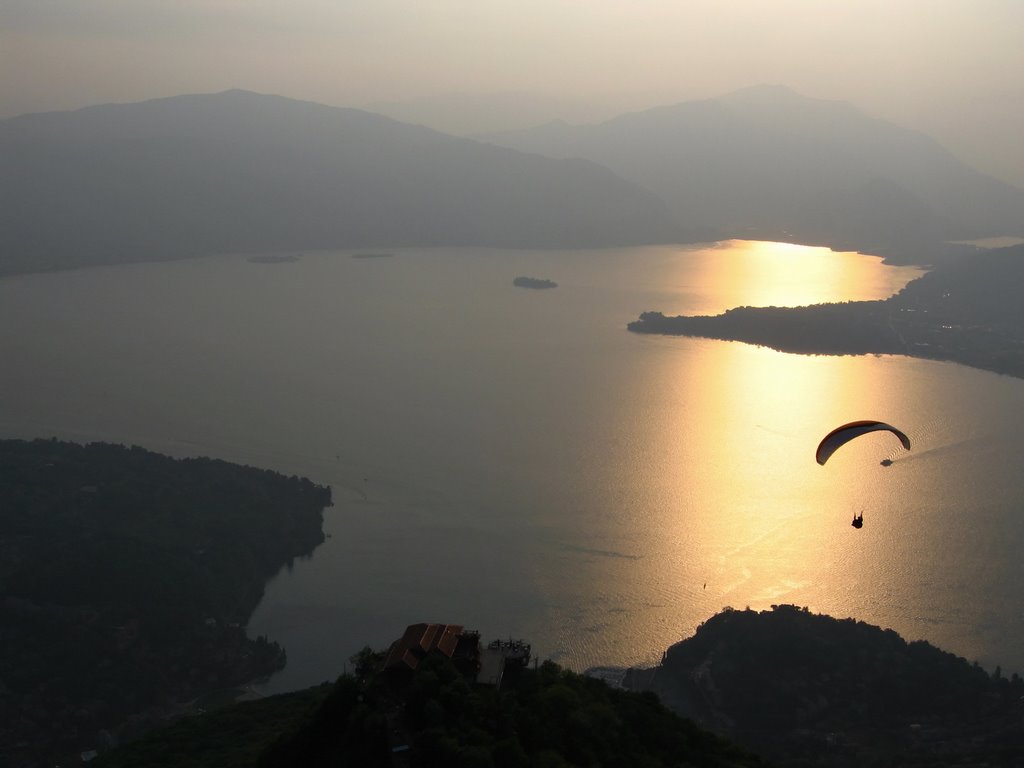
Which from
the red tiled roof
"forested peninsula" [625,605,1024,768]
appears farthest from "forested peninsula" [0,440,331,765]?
the red tiled roof

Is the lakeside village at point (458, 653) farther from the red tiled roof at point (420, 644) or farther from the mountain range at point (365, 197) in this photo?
the mountain range at point (365, 197)

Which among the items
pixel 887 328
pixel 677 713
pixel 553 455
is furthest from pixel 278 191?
pixel 677 713

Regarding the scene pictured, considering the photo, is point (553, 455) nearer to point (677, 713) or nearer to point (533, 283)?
point (677, 713)

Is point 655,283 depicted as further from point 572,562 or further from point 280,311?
point 572,562

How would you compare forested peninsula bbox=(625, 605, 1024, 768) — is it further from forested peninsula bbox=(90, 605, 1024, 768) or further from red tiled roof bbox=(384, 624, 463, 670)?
red tiled roof bbox=(384, 624, 463, 670)

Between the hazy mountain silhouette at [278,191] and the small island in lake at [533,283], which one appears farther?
the hazy mountain silhouette at [278,191]

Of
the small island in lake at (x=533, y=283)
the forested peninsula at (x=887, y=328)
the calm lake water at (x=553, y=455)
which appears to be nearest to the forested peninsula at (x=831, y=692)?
the calm lake water at (x=553, y=455)
